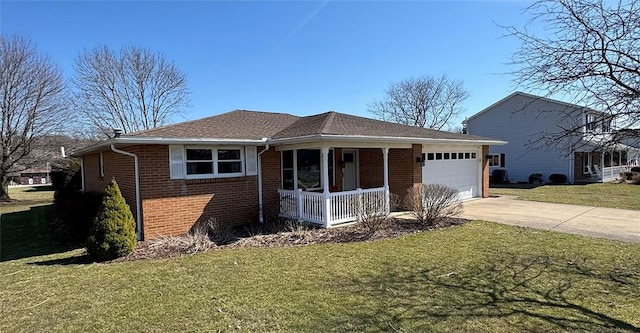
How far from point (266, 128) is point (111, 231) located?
623 cm

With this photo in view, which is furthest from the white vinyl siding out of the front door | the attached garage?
the front door

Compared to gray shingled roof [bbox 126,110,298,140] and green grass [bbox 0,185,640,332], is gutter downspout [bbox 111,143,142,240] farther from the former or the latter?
green grass [bbox 0,185,640,332]

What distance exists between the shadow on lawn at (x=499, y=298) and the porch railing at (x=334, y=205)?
3.64m

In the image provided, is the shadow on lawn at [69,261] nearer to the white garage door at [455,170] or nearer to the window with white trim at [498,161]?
the white garage door at [455,170]

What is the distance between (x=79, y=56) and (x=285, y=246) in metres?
30.6

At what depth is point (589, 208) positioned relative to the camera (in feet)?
40.9

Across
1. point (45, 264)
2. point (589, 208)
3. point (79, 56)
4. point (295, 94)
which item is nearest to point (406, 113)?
point (295, 94)

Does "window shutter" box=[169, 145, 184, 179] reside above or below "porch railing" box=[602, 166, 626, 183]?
above

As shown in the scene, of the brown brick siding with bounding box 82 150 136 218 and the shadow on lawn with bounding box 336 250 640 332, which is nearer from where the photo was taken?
the shadow on lawn with bounding box 336 250 640 332

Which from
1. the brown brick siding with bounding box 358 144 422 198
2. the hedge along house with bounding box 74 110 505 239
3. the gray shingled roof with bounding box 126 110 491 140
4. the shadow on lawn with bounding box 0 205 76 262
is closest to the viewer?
the shadow on lawn with bounding box 0 205 76 262

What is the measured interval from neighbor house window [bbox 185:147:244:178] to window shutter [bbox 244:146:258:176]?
0.19 meters

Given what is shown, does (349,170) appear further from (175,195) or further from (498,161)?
(498,161)

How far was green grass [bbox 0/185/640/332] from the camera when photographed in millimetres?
4062

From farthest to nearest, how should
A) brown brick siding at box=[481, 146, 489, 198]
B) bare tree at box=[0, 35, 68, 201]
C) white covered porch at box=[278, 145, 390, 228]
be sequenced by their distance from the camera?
bare tree at box=[0, 35, 68, 201], brown brick siding at box=[481, 146, 489, 198], white covered porch at box=[278, 145, 390, 228]
